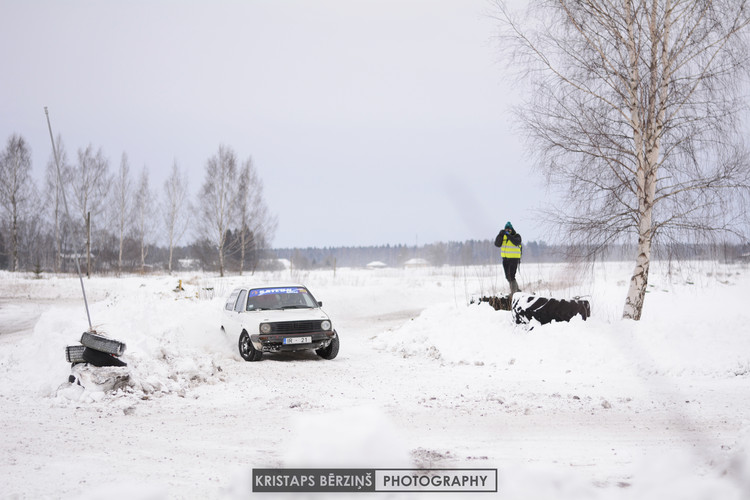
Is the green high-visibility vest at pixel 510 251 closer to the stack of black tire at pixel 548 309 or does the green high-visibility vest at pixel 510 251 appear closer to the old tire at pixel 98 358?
the stack of black tire at pixel 548 309

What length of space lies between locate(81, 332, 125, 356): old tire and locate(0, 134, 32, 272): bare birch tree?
4296cm

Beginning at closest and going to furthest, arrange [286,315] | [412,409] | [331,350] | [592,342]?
[412,409], [592,342], [286,315], [331,350]

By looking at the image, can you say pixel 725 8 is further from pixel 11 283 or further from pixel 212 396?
pixel 11 283

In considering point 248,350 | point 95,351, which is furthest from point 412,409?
point 248,350

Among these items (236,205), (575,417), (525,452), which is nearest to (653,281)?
(575,417)

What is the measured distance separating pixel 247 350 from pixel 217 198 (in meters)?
34.8

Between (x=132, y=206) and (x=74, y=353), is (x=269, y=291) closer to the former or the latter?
(x=74, y=353)

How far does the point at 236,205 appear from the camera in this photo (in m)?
45.9

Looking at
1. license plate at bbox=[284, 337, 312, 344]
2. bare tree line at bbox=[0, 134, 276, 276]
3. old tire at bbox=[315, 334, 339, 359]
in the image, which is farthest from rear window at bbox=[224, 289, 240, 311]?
bare tree line at bbox=[0, 134, 276, 276]

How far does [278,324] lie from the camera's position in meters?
11.8

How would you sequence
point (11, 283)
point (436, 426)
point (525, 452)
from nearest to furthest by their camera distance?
point (525, 452) < point (436, 426) < point (11, 283)

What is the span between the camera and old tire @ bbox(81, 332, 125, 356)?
8516 millimetres

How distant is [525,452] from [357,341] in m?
11.3

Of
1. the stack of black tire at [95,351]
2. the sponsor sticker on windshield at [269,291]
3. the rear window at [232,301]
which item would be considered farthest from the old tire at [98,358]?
the rear window at [232,301]
